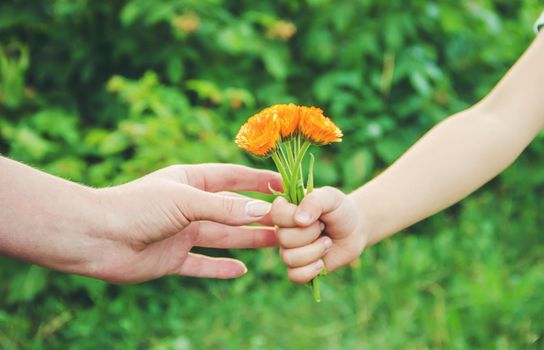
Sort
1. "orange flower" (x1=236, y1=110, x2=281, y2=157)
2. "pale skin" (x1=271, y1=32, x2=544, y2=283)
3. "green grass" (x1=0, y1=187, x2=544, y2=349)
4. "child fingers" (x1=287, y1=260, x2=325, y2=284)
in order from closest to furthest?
"orange flower" (x1=236, y1=110, x2=281, y2=157)
"child fingers" (x1=287, y1=260, x2=325, y2=284)
"pale skin" (x1=271, y1=32, x2=544, y2=283)
"green grass" (x1=0, y1=187, x2=544, y2=349)

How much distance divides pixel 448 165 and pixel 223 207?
62 cm

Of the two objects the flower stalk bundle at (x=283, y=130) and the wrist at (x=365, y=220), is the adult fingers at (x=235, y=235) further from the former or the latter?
the flower stalk bundle at (x=283, y=130)

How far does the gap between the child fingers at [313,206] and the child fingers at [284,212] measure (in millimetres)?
18

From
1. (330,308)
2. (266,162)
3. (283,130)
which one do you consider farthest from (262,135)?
(266,162)

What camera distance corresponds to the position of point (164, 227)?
1.52 meters

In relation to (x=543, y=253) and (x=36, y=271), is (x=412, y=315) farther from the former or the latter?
(x=36, y=271)

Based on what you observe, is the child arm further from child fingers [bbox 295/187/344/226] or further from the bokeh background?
the bokeh background

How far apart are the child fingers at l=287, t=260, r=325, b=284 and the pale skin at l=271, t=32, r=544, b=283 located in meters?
0.07

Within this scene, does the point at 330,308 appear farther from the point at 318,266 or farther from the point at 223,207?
the point at 223,207

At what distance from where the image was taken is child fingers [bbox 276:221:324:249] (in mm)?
1515

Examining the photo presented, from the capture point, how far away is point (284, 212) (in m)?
1.46

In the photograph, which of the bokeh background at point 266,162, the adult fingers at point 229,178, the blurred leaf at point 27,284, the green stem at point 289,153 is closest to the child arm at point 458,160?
the adult fingers at point 229,178

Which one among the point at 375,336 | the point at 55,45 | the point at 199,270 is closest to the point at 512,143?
the point at 199,270

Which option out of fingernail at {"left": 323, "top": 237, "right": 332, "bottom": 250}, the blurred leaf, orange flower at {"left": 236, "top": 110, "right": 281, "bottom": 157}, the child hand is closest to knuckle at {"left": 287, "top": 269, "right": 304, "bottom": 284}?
the child hand
